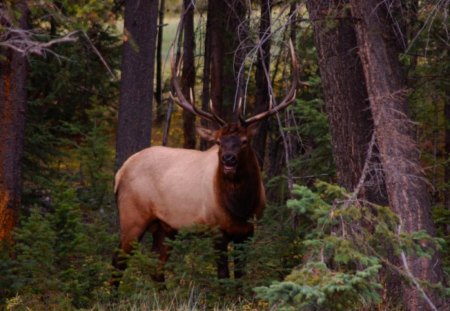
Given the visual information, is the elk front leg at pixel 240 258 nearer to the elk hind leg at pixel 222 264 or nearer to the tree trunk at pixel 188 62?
the elk hind leg at pixel 222 264

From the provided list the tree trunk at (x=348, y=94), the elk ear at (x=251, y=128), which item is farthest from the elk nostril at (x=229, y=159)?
the tree trunk at (x=348, y=94)

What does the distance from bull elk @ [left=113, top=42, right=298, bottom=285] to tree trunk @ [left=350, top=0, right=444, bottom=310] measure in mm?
2029

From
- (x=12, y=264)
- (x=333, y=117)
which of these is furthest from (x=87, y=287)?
(x=333, y=117)

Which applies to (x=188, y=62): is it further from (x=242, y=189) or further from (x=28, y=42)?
(x=28, y=42)

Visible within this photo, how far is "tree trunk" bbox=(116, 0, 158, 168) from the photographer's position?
565 inches

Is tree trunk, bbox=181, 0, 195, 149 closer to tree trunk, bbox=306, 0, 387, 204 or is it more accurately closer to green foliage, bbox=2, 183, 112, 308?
green foliage, bbox=2, 183, 112, 308

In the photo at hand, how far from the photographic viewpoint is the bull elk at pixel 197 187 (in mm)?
11383

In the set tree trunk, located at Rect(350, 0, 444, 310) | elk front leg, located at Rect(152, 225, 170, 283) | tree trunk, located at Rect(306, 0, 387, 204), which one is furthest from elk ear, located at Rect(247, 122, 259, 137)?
tree trunk, located at Rect(350, 0, 444, 310)

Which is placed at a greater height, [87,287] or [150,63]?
[150,63]

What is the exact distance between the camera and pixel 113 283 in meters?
11.6

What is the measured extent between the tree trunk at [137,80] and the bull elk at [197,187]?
6.21 feet

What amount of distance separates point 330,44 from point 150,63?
5802 millimetres

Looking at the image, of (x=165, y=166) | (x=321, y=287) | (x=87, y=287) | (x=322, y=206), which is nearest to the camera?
(x=321, y=287)

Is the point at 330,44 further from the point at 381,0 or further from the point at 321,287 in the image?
the point at 321,287
